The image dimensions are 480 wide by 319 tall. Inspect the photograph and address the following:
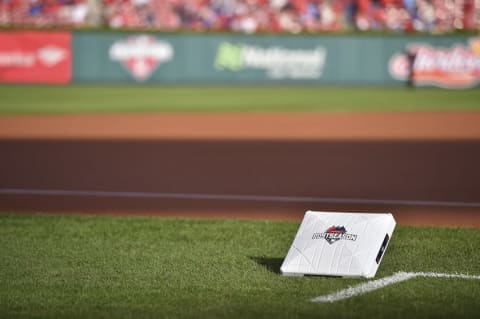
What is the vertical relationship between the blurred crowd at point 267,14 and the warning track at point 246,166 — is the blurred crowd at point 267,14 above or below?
below

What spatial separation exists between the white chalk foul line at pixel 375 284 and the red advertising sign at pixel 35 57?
77.1 feet

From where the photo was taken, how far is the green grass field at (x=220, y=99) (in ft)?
79.3

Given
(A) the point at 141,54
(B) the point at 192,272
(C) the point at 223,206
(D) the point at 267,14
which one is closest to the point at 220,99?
(A) the point at 141,54

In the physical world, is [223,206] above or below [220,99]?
above

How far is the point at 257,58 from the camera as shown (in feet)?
97.2

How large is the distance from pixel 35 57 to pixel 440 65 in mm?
11714

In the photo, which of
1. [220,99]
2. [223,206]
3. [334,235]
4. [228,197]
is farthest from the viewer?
[220,99]

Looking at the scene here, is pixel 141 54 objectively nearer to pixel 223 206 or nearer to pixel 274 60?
pixel 274 60

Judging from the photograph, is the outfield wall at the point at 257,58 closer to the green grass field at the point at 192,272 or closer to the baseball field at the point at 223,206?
the baseball field at the point at 223,206

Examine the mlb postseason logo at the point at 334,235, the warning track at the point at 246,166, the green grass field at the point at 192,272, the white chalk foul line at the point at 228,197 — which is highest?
the mlb postseason logo at the point at 334,235

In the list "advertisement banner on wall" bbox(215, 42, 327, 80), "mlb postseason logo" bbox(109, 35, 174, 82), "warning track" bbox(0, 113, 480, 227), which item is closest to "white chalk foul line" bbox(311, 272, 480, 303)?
"warning track" bbox(0, 113, 480, 227)

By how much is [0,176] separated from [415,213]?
5578mm

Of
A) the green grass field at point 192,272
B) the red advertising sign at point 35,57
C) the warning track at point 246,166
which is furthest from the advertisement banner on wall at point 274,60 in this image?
the green grass field at point 192,272

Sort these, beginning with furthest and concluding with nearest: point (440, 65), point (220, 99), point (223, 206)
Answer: point (440, 65), point (220, 99), point (223, 206)
